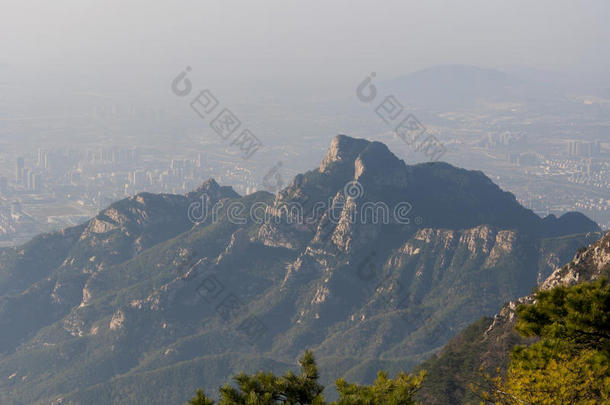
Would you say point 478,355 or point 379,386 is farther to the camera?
point 478,355

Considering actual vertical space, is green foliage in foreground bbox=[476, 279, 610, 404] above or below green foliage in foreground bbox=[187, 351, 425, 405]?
below

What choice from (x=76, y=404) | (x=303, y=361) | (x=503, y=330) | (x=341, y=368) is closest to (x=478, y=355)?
(x=503, y=330)

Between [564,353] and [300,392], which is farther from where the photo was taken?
[564,353]

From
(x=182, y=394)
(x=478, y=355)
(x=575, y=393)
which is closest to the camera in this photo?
(x=575, y=393)

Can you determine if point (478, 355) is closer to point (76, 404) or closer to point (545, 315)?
point (545, 315)

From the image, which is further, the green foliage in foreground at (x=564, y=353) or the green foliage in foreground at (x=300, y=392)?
the green foliage in foreground at (x=564, y=353)
